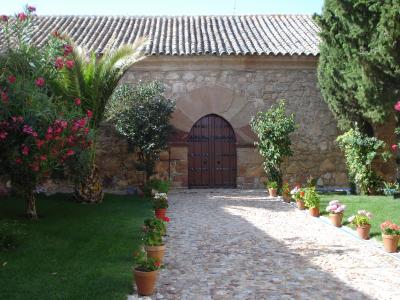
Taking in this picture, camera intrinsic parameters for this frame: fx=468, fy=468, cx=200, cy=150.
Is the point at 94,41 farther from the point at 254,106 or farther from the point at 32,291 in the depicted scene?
the point at 32,291

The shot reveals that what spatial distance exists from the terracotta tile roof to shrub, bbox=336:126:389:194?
2.65 meters

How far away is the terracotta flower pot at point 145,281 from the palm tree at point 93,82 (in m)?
5.00

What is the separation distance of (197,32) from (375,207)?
7723 millimetres

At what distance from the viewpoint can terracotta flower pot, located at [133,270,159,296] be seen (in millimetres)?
4145

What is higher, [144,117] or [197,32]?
[197,32]

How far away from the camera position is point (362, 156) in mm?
10703

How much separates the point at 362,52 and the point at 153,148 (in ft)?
16.3

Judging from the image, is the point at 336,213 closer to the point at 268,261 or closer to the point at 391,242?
the point at 391,242

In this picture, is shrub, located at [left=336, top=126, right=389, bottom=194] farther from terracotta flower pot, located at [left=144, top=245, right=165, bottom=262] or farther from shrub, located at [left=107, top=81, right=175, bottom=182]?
terracotta flower pot, located at [left=144, top=245, right=165, bottom=262]

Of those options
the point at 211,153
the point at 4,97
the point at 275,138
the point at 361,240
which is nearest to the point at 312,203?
the point at 361,240

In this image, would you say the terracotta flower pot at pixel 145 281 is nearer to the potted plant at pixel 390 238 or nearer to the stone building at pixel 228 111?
the potted plant at pixel 390 238

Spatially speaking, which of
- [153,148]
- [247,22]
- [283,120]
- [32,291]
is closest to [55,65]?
[32,291]

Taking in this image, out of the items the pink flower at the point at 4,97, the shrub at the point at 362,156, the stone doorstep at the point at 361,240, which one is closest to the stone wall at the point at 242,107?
the shrub at the point at 362,156

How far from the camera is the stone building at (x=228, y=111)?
12141 mm
